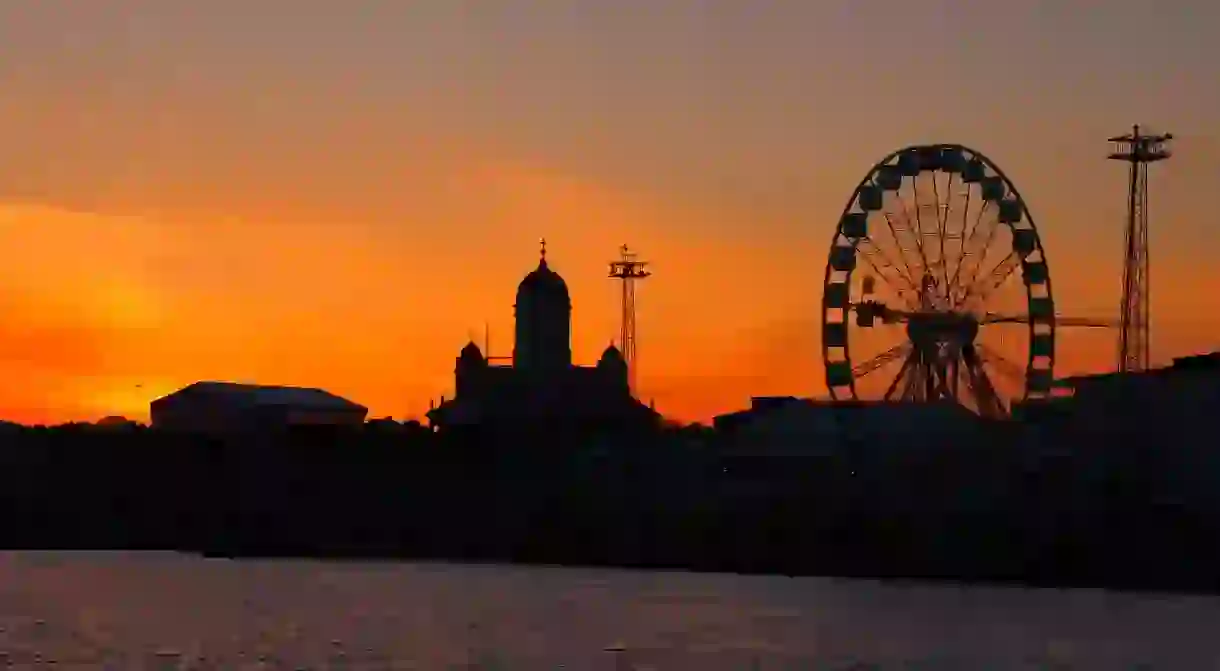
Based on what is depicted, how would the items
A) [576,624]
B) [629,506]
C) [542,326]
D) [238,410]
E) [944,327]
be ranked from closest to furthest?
[576,624], [944,327], [629,506], [542,326], [238,410]

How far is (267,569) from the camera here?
123 m

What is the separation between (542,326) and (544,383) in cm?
346

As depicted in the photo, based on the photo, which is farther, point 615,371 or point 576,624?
point 615,371

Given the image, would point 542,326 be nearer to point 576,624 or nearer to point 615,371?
point 615,371

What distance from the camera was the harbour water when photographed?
2815 inches

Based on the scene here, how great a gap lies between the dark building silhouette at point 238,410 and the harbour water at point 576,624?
73.6 m

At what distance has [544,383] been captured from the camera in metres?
161

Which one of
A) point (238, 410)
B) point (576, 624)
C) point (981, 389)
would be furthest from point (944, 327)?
point (238, 410)

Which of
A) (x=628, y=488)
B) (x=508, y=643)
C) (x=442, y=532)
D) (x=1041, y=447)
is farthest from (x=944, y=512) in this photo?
(x=508, y=643)

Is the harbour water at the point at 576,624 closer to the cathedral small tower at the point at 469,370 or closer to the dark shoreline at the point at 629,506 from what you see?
the dark shoreline at the point at 629,506

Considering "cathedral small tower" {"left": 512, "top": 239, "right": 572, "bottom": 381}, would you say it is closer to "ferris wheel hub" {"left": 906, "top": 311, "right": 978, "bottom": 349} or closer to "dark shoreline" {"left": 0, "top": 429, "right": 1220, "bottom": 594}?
"dark shoreline" {"left": 0, "top": 429, "right": 1220, "bottom": 594}

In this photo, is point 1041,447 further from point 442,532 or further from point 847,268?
point 442,532

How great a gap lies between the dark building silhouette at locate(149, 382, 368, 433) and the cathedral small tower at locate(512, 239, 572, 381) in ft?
94.9

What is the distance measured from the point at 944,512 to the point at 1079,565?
8844 millimetres
